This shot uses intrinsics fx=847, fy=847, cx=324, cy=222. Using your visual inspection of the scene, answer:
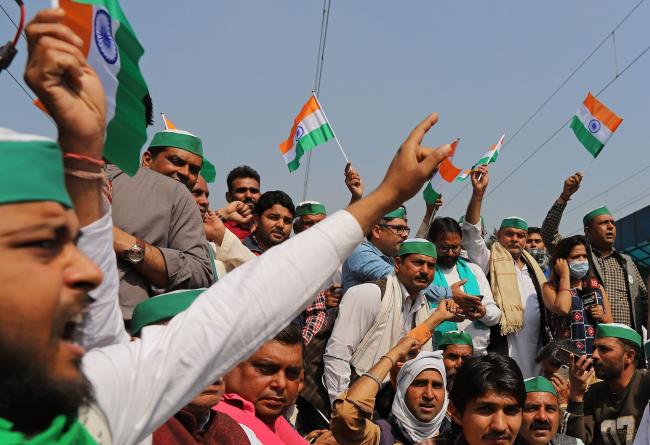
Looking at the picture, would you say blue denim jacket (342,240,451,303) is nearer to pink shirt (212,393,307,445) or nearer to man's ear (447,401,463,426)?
man's ear (447,401,463,426)

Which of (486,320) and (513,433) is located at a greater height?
(486,320)

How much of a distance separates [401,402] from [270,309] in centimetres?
358

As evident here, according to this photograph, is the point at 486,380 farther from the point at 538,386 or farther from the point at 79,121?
the point at 79,121

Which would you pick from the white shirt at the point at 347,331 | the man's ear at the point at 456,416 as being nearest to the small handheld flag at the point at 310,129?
the white shirt at the point at 347,331

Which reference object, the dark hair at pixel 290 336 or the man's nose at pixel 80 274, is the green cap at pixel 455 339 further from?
the man's nose at pixel 80 274

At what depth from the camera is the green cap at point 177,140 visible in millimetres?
4609

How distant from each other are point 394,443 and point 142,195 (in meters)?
2.11

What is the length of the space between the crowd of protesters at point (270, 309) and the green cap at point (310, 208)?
34 millimetres

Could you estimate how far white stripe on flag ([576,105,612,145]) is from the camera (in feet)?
31.5

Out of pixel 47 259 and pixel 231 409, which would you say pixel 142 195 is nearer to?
pixel 231 409

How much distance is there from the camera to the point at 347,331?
5711mm

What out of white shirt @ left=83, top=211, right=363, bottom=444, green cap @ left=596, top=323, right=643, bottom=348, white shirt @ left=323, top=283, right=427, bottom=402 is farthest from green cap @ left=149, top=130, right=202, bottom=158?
green cap @ left=596, top=323, right=643, bottom=348

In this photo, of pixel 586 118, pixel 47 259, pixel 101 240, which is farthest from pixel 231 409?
pixel 586 118

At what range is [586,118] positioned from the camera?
387 inches
